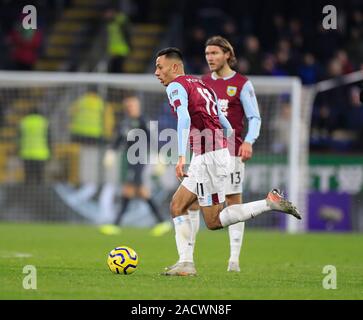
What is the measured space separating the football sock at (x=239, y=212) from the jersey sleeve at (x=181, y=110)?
2.42ft

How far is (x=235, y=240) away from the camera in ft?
33.2

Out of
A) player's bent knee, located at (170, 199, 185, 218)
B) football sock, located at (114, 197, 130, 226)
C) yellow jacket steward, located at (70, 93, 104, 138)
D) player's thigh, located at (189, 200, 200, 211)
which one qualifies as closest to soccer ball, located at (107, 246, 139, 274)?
player's bent knee, located at (170, 199, 185, 218)

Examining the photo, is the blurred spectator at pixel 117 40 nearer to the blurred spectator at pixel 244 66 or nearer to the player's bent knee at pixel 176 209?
the blurred spectator at pixel 244 66

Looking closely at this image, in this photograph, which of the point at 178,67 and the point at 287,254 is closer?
the point at 178,67

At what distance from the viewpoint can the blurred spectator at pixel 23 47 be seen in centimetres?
2203

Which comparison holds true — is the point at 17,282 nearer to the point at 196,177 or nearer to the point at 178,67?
the point at 196,177

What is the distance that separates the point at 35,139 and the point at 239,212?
410 inches

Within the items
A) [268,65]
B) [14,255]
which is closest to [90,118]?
[268,65]

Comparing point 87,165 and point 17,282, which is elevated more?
point 87,165

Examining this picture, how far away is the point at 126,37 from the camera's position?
73.7 feet
